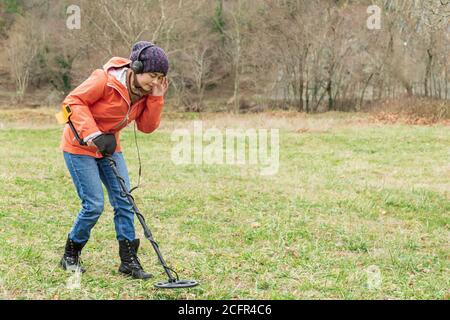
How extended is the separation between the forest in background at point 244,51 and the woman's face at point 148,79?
24887mm

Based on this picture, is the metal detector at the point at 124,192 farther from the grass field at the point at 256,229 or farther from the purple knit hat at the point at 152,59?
the purple knit hat at the point at 152,59

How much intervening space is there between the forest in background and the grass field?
18.6 metres

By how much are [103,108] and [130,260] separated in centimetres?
130

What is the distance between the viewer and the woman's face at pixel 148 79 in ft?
13.7

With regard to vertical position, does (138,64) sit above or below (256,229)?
above

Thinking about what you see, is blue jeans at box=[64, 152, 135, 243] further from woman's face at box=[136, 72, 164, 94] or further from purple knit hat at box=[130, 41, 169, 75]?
purple knit hat at box=[130, 41, 169, 75]

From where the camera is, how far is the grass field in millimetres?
4473

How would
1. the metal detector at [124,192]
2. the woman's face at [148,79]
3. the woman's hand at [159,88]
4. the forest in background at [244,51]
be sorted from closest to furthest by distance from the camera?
1. the metal detector at [124,192]
2. the woman's face at [148,79]
3. the woman's hand at [159,88]
4. the forest in background at [244,51]

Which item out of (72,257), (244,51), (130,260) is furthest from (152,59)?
(244,51)

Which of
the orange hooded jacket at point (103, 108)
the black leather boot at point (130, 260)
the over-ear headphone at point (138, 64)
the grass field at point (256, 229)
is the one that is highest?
the over-ear headphone at point (138, 64)

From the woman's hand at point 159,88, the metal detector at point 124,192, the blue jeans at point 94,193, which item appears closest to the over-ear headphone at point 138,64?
the woman's hand at point 159,88

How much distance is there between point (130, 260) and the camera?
4.62 m

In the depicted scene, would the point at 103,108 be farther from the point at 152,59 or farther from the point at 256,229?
the point at 256,229

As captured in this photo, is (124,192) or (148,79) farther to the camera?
(124,192)
